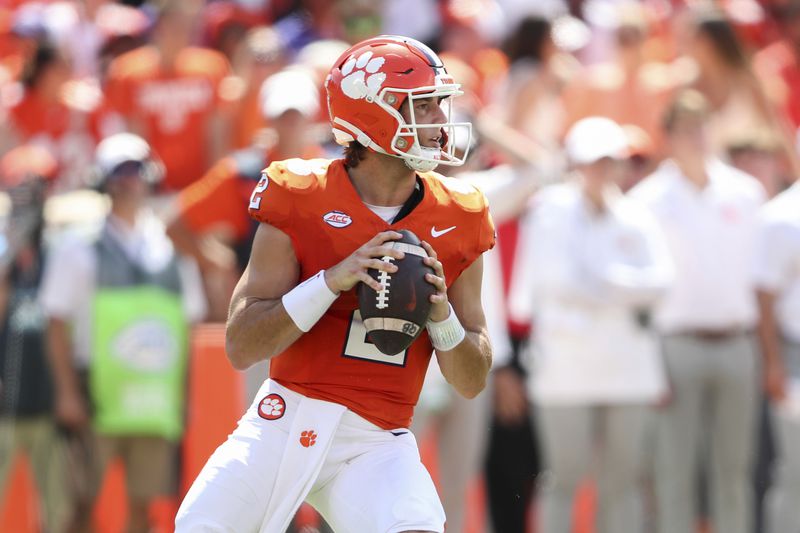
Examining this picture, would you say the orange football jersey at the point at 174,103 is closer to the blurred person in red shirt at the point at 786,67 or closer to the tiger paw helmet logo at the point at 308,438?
the blurred person in red shirt at the point at 786,67

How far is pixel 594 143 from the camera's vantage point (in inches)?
319

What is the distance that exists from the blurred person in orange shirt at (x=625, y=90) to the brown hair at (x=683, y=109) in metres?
0.79

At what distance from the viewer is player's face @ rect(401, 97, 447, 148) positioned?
452cm

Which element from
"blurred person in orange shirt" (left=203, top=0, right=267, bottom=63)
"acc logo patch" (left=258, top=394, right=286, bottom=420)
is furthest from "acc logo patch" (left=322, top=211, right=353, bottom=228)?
"blurred person in orange shirt" (left=203, top=0, right=267, bottom=63)

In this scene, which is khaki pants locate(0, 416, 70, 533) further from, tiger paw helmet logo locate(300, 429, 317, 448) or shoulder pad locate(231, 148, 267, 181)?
tiger paw helmet logo locate(300, 429, 317, 448)

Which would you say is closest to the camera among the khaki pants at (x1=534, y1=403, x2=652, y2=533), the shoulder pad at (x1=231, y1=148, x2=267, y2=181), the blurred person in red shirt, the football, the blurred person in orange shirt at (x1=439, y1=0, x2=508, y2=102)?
the football

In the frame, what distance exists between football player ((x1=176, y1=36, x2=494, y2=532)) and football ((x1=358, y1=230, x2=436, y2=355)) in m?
0.04

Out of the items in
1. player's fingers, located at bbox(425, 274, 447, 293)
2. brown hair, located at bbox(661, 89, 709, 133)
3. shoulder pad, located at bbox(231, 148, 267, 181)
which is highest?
player's fingers, located at bbox(425, 274, 447, 293)

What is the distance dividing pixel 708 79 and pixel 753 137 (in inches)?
19.7

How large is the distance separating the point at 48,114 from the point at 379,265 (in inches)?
216

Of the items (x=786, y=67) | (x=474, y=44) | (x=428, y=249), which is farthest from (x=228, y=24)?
(x=428, y=249)

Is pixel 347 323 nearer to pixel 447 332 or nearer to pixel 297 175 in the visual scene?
pixel 447 332

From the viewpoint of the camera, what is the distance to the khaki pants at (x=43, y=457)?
797 centimetres

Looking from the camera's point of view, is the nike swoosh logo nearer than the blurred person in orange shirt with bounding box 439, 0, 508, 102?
Yes
